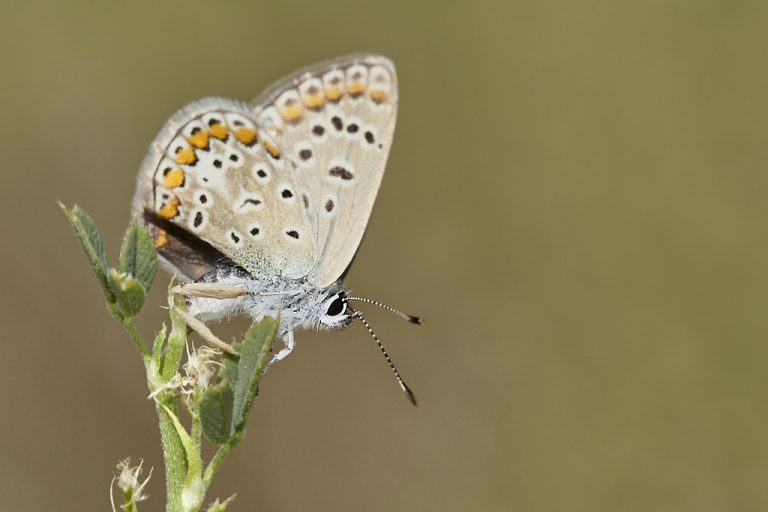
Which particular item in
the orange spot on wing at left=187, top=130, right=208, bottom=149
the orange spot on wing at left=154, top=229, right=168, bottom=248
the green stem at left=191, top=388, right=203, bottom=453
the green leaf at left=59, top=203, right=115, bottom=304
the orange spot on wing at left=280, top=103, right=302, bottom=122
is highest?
the green leaf at left=59, top=203, right=115, bottom=304

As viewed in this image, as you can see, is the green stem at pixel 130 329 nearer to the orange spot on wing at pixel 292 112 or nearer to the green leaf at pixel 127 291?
the green leaf at pixel 127 291

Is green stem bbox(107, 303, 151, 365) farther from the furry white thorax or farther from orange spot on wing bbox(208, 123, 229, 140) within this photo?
orange spot on wing bbox(208, 123, 229, 140)

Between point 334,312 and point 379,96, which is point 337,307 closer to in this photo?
point 334,312

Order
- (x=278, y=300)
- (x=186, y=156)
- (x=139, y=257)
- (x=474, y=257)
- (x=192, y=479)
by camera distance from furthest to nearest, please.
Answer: (x=474, y=257)
(x=186, y=156)
(x=278, y=300)
(x=139, y=257)
(x=192, y=479)

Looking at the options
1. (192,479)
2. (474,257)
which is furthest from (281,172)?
(474,257)

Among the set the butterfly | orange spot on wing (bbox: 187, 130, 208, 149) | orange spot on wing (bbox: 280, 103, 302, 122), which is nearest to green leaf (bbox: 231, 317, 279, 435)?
the butterfly

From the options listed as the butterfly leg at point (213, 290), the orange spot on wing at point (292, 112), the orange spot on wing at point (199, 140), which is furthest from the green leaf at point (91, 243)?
the orange spot on wing at point (292, 112)
